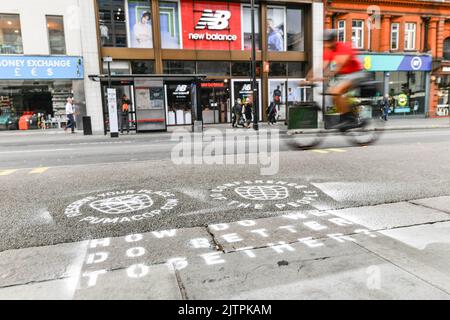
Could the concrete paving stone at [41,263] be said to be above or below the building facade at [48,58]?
below

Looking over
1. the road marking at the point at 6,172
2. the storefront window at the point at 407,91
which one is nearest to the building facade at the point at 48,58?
the road marking at the point at 6,172

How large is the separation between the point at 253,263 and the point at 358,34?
1141 inches

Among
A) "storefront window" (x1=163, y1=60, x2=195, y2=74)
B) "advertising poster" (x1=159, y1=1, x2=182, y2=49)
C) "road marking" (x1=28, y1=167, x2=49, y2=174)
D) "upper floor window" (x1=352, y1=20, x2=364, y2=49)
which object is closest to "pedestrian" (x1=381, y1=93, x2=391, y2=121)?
"upper floor window" (x1=352, y1=20, x2=364, y2=49)

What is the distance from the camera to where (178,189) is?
6359mm

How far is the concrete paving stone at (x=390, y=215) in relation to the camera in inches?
176

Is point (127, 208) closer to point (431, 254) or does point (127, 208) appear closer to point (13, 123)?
point (431, 254)

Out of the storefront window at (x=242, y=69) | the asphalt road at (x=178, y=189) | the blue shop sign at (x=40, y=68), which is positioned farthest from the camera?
the storefront window at (x=242, y=69)

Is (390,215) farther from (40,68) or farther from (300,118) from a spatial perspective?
(40,68)

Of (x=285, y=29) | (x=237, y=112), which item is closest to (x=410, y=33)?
(x=285, y=29)

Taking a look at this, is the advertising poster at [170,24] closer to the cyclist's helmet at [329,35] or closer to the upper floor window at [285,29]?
the upper floor window at [285,29]

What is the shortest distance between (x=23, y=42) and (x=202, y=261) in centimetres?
2345

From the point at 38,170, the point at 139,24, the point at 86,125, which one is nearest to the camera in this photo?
the point at 38,170

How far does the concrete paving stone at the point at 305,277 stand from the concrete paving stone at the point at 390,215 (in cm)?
101

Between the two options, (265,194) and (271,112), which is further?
(271,112)
